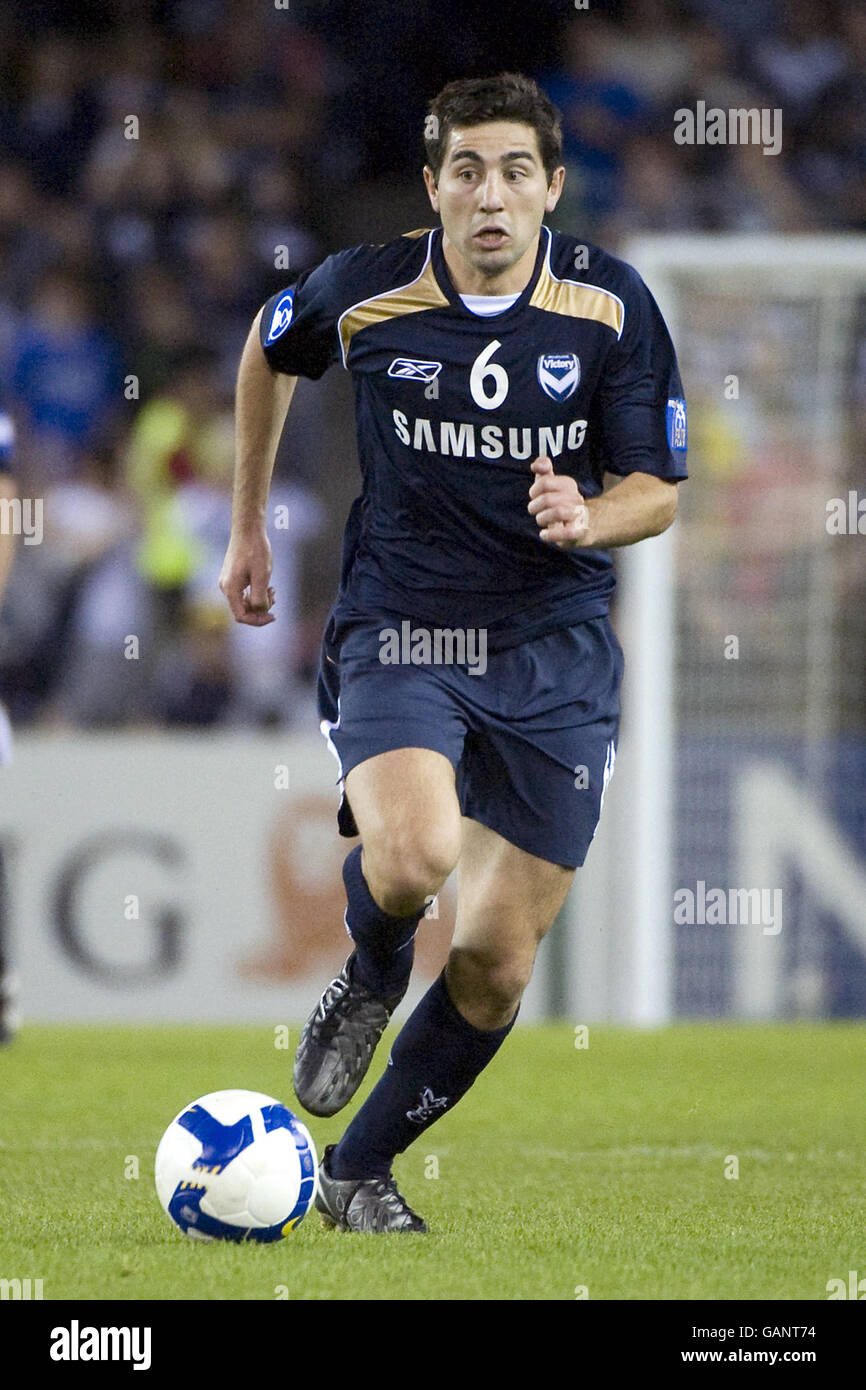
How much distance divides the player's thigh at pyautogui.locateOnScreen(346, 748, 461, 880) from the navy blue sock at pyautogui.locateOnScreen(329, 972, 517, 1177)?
44cm

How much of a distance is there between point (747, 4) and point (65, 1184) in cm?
1120

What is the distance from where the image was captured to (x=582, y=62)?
14.1 meters

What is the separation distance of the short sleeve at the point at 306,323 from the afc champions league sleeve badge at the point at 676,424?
2.63ft

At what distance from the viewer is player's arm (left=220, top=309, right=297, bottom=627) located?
5070 mm

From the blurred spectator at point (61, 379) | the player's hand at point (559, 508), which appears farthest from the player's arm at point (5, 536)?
the blurred spectator at point (61, 379)

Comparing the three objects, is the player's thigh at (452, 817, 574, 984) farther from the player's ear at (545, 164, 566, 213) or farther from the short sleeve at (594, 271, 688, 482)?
the player's ear at (545, 164, 566, 213)

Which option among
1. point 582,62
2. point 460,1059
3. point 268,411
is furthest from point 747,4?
point 460,1059

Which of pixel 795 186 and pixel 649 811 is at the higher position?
pixel 795 186

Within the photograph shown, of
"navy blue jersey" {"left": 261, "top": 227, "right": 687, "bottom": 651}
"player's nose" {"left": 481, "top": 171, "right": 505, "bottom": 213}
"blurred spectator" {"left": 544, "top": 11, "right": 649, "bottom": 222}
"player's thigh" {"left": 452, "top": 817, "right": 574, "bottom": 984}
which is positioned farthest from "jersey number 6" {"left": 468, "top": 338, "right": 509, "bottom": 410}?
"blurred spectator" {"left": 544, "top": 11, "right": 649, "bottom": 222}

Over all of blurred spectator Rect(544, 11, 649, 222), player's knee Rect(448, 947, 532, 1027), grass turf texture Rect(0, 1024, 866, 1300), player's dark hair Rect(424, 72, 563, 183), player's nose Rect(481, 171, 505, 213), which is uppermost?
blurred spectator Rect(544, 11, 649, 222)

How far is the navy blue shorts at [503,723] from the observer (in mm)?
4691

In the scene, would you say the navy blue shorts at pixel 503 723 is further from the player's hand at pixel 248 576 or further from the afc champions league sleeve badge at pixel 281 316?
the afc champions league sleeve badge at pixel 281 316

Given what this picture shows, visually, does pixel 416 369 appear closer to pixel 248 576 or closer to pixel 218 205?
pixel 248 576

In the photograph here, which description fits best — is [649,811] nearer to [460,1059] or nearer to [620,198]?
[620,198]
